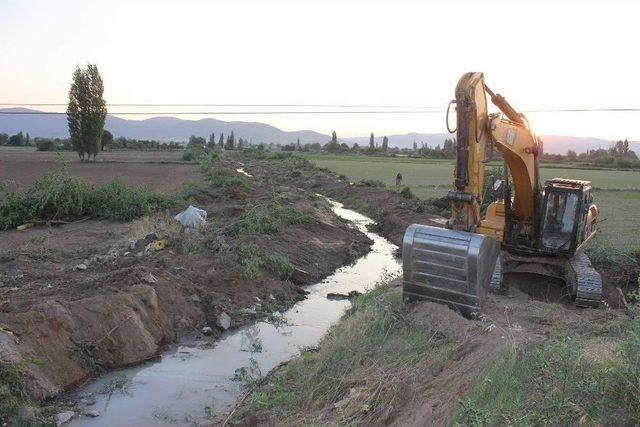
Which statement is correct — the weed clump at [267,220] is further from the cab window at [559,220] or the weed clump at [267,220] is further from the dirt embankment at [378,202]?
the cab window at [559,220]

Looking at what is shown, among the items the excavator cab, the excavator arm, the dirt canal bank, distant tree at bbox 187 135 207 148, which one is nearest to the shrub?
distant tree at bbox 187 135 207 148

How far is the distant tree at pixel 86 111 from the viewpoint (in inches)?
2116

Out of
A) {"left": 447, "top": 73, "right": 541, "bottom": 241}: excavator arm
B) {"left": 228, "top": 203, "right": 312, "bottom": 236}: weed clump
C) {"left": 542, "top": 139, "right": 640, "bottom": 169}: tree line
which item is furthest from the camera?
{"left": 542, "top": 139, "right": 640, "bottom": 169}: tree line

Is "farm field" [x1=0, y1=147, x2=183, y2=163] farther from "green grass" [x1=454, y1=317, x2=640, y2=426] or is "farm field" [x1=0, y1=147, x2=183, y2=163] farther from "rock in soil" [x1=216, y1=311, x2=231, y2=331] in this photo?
"green grass" [x1=454, y1=317, x2=640, y2=426]

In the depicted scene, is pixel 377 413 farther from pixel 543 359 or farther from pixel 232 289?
pixel 232 289

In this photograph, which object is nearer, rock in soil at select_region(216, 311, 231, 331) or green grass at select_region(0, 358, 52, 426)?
green grass at select_region(0, 358, 52, 426)

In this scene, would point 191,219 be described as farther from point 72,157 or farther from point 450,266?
point 72,157

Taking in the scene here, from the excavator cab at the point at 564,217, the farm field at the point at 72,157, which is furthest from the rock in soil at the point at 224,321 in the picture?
the farm field at the point at 72,157

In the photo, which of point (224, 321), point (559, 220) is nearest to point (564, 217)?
point (559, 220)

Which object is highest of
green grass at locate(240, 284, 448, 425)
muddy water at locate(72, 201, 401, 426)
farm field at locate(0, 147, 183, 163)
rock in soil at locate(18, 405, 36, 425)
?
farm field at locate(0, 147, 183, 163)

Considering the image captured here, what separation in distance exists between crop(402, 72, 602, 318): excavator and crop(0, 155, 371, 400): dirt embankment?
4.02 metres

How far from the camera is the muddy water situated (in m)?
7.22

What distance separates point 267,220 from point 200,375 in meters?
8.33

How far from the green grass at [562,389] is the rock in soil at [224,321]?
18.5 ft
